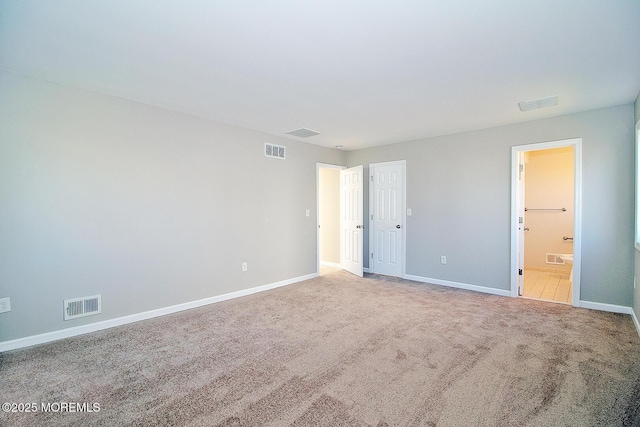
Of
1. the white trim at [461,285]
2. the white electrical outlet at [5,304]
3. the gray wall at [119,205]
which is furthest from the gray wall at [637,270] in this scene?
the white electrical outlet at [5,304]

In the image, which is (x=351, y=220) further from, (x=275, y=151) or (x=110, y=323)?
(x=110, y=323)

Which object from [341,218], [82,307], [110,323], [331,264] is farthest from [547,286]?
[82,307]

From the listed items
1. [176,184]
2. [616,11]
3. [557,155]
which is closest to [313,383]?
[176,184]

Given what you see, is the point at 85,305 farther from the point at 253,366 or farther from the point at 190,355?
the point at 253,366

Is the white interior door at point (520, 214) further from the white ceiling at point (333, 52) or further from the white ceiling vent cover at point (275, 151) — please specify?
the white ceiling vent cover at point (275, 151)

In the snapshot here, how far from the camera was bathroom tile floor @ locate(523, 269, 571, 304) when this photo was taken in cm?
435

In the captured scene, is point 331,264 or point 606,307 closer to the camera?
point 606,307

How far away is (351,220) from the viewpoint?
6.00 m

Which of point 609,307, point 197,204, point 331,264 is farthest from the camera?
point 331,264


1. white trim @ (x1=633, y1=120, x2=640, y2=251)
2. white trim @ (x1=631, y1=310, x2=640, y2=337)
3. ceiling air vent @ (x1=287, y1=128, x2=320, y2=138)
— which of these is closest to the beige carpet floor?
white trim @ (x1=631, y1=310, x2=640, y2=337)

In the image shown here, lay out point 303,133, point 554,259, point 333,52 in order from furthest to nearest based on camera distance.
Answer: point 554,259
point 303,133
point 333,52

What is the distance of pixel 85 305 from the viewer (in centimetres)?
313

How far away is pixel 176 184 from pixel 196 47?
1.94 meters

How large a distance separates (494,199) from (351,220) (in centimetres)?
248
